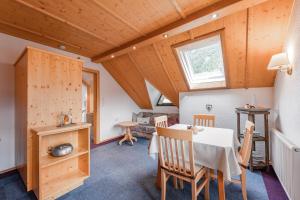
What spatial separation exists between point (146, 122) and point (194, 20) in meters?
3.48

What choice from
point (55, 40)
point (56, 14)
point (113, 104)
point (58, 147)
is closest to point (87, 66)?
point (55, 40)

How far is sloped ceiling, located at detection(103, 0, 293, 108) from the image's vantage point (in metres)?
1.98

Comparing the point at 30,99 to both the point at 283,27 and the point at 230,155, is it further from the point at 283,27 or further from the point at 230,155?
the point at 283,27

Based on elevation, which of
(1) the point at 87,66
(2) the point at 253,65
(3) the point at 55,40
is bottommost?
(2) the point at 253,65

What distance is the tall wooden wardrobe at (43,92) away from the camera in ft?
6.13

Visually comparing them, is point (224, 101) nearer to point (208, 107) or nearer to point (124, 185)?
point (208, 107)

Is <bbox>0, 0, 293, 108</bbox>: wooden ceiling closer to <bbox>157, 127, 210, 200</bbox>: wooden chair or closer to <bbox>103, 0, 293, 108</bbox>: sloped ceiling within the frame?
<bbox>103, 0, 293, 108</bbox>: sloped ceiling

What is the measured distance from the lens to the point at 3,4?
1.89 meters

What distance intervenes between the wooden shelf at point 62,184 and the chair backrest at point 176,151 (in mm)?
1336

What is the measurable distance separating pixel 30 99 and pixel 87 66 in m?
2.20

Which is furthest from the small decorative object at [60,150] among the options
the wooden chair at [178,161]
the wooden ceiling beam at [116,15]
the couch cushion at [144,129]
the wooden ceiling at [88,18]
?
the couch cushion at [144,129]

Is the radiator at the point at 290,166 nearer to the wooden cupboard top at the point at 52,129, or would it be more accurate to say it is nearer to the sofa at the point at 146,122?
the wooden cupboard top at the point at 52,129

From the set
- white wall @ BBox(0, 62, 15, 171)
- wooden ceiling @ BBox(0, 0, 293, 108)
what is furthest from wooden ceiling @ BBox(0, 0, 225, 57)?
white wall @ BBox(0, 62, 15, 171)

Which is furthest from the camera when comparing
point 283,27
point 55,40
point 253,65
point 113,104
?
point 113,104
